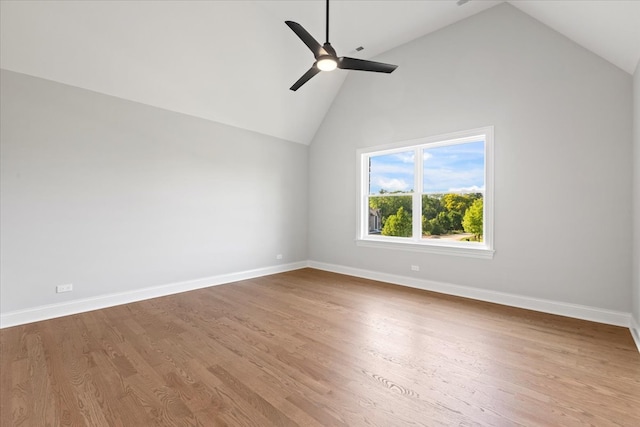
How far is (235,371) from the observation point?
7.11 ft

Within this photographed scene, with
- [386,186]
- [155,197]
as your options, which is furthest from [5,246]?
[386,186]

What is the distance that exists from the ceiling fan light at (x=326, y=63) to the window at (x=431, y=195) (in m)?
2.35

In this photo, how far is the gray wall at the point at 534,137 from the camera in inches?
123

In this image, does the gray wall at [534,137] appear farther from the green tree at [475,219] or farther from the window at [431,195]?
the green tree at [475,219]

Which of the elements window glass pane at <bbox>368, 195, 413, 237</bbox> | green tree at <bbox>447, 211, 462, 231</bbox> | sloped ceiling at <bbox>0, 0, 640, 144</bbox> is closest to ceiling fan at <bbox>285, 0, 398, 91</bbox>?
sloped ceiling at <bbox>0, 0, 640, 144</bbox>

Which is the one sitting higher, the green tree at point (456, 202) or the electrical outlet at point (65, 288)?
the green tree at point (456, 202)

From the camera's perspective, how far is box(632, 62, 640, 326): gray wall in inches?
107

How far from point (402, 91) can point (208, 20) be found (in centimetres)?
305

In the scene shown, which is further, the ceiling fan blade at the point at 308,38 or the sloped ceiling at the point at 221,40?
the sloped ceiling at the point at 221,40

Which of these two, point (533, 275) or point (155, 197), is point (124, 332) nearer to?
point (155, 197)

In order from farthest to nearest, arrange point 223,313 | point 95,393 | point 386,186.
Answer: point 386,186 → point 223,313 → point 95,393

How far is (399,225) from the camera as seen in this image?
16.3 feet

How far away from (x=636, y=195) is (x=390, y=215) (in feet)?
9.77

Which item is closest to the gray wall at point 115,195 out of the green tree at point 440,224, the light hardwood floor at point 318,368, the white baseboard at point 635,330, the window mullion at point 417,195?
the light hardwood floor at point 318,368
